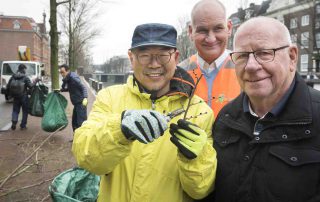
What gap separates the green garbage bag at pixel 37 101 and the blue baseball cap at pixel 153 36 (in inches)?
313

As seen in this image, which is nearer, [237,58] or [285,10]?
[237,58]

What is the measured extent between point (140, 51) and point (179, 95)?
380mm

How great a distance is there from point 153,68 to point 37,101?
322 inches

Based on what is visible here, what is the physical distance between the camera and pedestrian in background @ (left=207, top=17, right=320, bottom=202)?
5.69 ft

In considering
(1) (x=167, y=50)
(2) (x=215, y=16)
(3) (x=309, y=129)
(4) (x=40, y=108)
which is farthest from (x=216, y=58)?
(4) (x=40, y=108)

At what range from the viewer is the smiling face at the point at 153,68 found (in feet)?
7.04

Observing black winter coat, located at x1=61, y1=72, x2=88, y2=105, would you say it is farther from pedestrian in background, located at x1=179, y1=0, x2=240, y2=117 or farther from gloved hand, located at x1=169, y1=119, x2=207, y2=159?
gloved hand, located at x1=169, y1=119, x2=207, y2=159

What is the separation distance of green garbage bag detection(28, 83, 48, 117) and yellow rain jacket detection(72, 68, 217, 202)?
7.83 m

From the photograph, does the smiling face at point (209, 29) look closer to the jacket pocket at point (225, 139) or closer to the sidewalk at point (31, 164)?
the jacket pocket at point (225, 139)

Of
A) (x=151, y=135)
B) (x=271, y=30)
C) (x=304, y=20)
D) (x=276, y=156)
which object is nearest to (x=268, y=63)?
(x=271, y=30)

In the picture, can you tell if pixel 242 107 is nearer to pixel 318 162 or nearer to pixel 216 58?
pixel 318 162

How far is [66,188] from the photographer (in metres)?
3.37

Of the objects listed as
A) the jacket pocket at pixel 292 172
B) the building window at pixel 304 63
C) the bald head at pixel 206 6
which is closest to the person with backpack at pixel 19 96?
the bald head at pixel 206 6

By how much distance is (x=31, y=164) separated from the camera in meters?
3.60
